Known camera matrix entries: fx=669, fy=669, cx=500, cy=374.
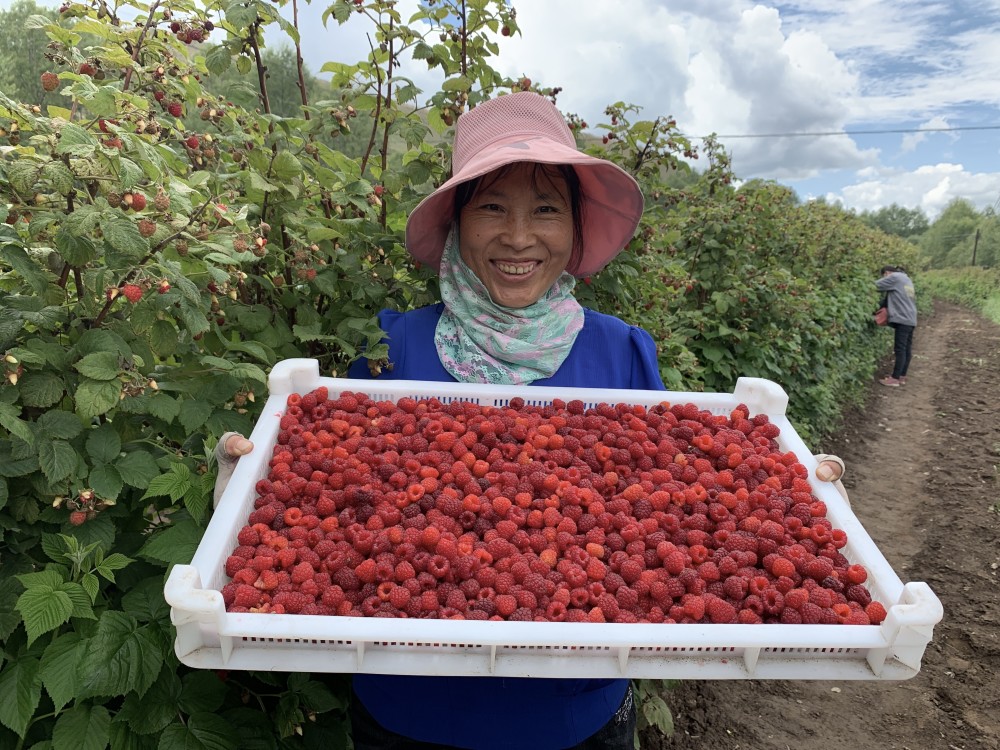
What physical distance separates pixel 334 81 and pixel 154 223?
123cm

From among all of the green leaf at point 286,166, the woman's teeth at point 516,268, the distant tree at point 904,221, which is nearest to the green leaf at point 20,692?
the green leaf at point 286,166

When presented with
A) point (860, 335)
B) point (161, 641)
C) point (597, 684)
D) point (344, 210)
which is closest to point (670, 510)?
point (597, 684)

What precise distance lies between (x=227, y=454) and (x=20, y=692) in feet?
1.78

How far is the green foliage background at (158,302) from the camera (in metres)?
1.24

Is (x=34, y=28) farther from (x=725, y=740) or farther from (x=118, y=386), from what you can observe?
(x=725, y=740)

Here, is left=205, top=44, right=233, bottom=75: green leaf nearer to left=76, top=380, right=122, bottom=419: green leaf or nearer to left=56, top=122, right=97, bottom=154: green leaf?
left=56, top=122, right=97, bottom=154: green leaf

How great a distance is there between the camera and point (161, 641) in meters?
1.30

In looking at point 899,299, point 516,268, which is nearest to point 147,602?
point 516,268

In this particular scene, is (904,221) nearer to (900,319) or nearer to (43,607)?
(900,319)

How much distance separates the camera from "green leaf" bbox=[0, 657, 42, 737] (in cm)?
118

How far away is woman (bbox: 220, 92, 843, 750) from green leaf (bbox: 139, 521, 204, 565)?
0.58 metres

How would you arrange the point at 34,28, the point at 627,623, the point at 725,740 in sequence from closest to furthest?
the point at 627,623
the point at 34,28
the point at 725,740

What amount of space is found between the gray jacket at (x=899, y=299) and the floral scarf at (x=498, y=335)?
11454 millimetres

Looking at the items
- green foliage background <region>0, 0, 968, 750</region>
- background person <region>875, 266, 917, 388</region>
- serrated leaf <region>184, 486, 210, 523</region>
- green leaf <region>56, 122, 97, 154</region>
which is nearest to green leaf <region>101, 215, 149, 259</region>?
green foliage background <region>0, 0, 968, 750</region>
